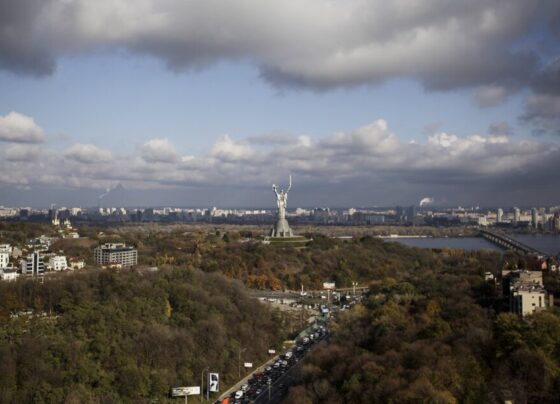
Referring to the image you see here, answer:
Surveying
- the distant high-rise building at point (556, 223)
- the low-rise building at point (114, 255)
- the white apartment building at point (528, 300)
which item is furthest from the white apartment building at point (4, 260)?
the distant high-rise building at point (556, 223)

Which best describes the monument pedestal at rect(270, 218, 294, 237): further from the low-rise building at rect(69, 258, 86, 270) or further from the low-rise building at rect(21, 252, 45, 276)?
the low-rise building at rect(21, 252, 45, 276)

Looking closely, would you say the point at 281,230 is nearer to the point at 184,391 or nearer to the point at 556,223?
the point at 184,391

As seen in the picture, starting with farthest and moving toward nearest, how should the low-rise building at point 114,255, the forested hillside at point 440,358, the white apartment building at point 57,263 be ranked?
the low-rise building at point 114,255
the white apartment building at point 57,263
the forested hillside at point 440,358

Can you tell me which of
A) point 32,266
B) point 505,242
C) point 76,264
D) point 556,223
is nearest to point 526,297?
point 32,266

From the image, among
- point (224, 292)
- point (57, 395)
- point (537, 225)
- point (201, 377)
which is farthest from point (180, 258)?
point (537, 225)

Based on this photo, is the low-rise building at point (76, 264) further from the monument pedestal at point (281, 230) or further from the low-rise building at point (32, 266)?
the monument pedestal at point (281, 230)

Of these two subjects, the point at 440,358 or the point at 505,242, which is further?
the point at 505,242
